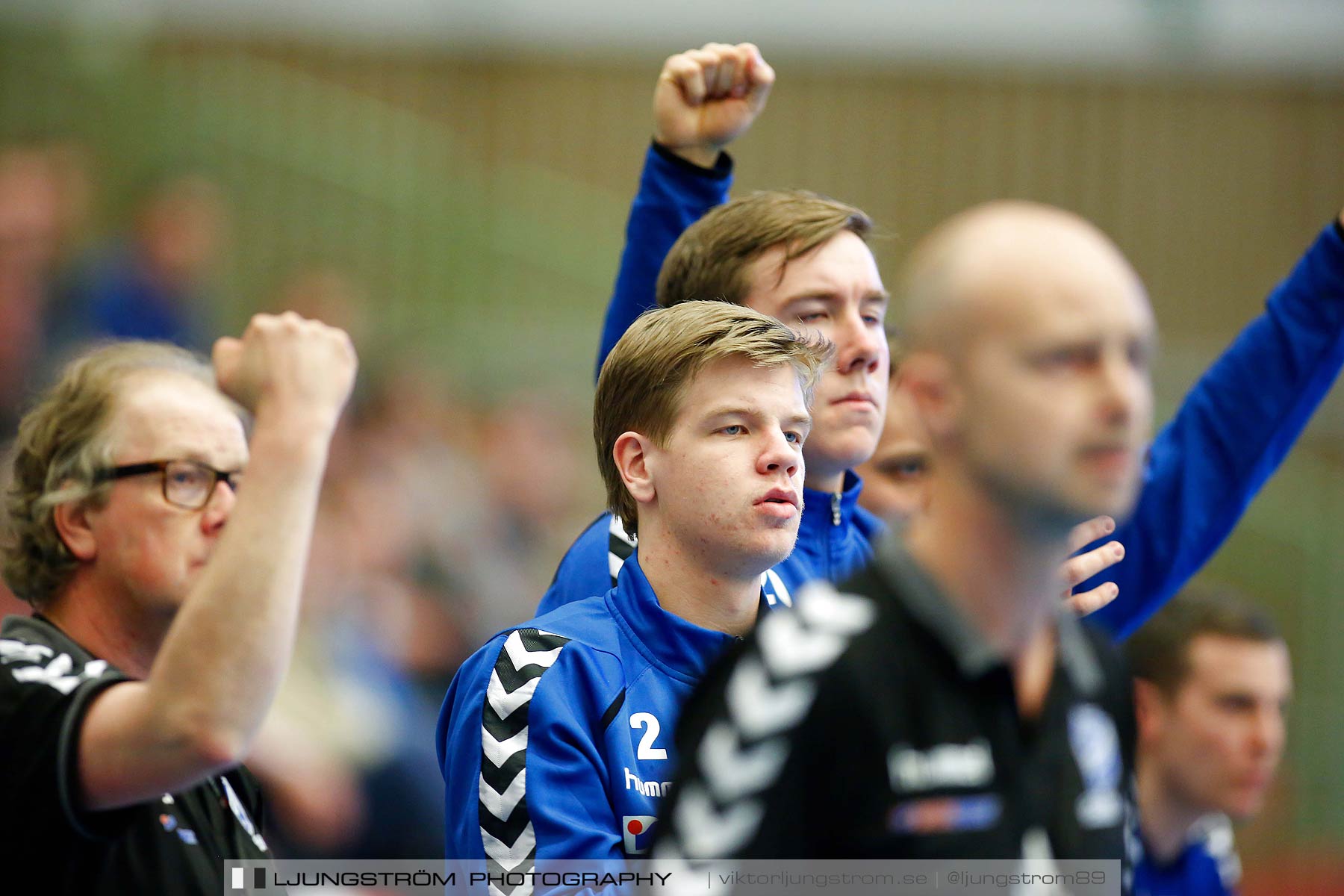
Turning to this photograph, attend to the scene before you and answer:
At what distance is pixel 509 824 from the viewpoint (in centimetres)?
221

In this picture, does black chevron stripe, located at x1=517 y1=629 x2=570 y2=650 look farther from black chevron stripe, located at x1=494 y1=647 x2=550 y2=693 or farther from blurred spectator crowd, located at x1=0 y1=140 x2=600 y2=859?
blurred spectator crowd, located at x1=0 y1=140 x2=600 y2=859

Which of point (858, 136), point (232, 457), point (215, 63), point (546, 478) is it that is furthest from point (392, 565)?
point (858, 136)

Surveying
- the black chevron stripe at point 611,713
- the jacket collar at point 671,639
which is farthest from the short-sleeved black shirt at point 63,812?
the jacket collar at point 671,639

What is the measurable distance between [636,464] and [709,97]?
1.10 meters

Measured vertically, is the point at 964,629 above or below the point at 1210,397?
above

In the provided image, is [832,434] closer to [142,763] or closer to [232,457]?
[232,457]

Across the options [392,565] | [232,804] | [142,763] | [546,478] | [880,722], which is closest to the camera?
[880,722]

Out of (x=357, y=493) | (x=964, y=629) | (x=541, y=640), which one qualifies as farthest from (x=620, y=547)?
(x=357, y=493)

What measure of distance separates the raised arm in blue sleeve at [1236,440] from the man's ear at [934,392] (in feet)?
5.96

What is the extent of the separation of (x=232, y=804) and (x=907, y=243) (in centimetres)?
866

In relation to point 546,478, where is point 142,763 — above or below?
above

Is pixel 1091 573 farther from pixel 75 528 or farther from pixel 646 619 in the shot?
pixel 75 528

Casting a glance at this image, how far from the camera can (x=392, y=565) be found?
6586mm

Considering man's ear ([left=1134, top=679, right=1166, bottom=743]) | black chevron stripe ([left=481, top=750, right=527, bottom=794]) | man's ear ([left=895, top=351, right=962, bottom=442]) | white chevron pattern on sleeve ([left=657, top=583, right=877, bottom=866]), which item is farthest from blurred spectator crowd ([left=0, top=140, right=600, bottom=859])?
man's ear ([left=895, top=351, right=962, bottom=442])
